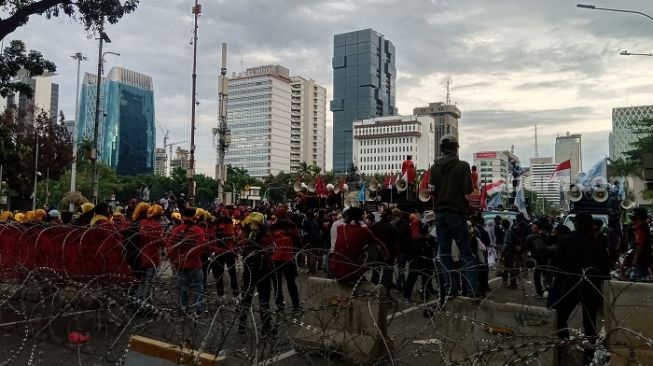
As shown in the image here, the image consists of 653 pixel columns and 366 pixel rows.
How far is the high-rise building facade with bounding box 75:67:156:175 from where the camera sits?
88.0 metres

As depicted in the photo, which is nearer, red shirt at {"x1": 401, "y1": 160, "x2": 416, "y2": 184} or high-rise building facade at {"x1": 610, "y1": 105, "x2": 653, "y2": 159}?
red shirt at {"x1": 401, "y1": 160, "x2": 416, "y2": 184}

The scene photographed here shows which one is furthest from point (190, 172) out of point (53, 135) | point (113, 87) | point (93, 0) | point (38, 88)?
point (38, 88)

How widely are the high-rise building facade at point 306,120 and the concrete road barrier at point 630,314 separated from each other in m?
172

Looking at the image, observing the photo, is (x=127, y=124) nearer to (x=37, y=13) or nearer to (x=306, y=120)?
(x=37, y=13)

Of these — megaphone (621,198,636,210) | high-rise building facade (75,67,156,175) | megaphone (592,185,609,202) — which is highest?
high-rise building facade (75,67,156,175)

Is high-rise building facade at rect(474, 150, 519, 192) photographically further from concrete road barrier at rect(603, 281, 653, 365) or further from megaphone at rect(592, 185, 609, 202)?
concrete road barrier at rect(603, 281, 653, 365)

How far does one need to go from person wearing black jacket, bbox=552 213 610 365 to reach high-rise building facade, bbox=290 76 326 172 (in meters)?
170

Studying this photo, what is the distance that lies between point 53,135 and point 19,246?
34741 mm

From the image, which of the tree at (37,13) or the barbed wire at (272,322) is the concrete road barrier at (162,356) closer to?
the barbed wire at (272,322)

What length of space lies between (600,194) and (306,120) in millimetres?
165690

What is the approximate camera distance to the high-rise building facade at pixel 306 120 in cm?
17962

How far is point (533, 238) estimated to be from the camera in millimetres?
11172

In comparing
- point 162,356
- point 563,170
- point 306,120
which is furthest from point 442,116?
point 162,356

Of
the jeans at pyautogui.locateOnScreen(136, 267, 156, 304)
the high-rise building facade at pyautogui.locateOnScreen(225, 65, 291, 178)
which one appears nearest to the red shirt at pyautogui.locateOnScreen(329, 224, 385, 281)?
the jeans at pyautogui.locateOnScreen(136, 267, 156, 304)
